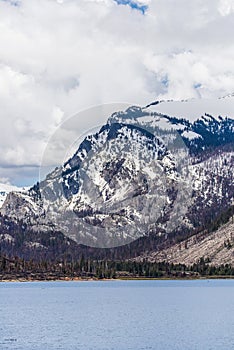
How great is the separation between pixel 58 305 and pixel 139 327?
6869 centimetres

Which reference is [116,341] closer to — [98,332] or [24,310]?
[98,332]

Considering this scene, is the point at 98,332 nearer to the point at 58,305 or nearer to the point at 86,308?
the point at 86,308

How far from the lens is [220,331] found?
125 meters

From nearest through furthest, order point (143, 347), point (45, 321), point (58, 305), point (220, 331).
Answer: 1. point (143, 347)
2. point (220, 331)
3. point (45, 321)
4. point (58, 305)

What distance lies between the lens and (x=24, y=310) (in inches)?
7082

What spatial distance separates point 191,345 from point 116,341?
13.7 meters

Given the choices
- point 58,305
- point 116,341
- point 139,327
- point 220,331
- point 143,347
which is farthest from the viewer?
point 58,305

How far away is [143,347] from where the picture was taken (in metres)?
108

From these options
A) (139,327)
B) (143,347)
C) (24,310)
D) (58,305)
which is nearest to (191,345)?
(143,347)

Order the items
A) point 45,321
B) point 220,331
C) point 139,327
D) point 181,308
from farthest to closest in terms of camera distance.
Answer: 1. point 181,308
2. point 45,321
3. point 139,327
4. point 220,331

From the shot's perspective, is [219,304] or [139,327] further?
[219,304]

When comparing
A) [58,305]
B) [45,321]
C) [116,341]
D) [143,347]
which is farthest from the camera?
[58,305]

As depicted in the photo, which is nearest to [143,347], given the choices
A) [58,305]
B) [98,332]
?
[98,332]

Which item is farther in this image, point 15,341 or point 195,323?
point 195,323
